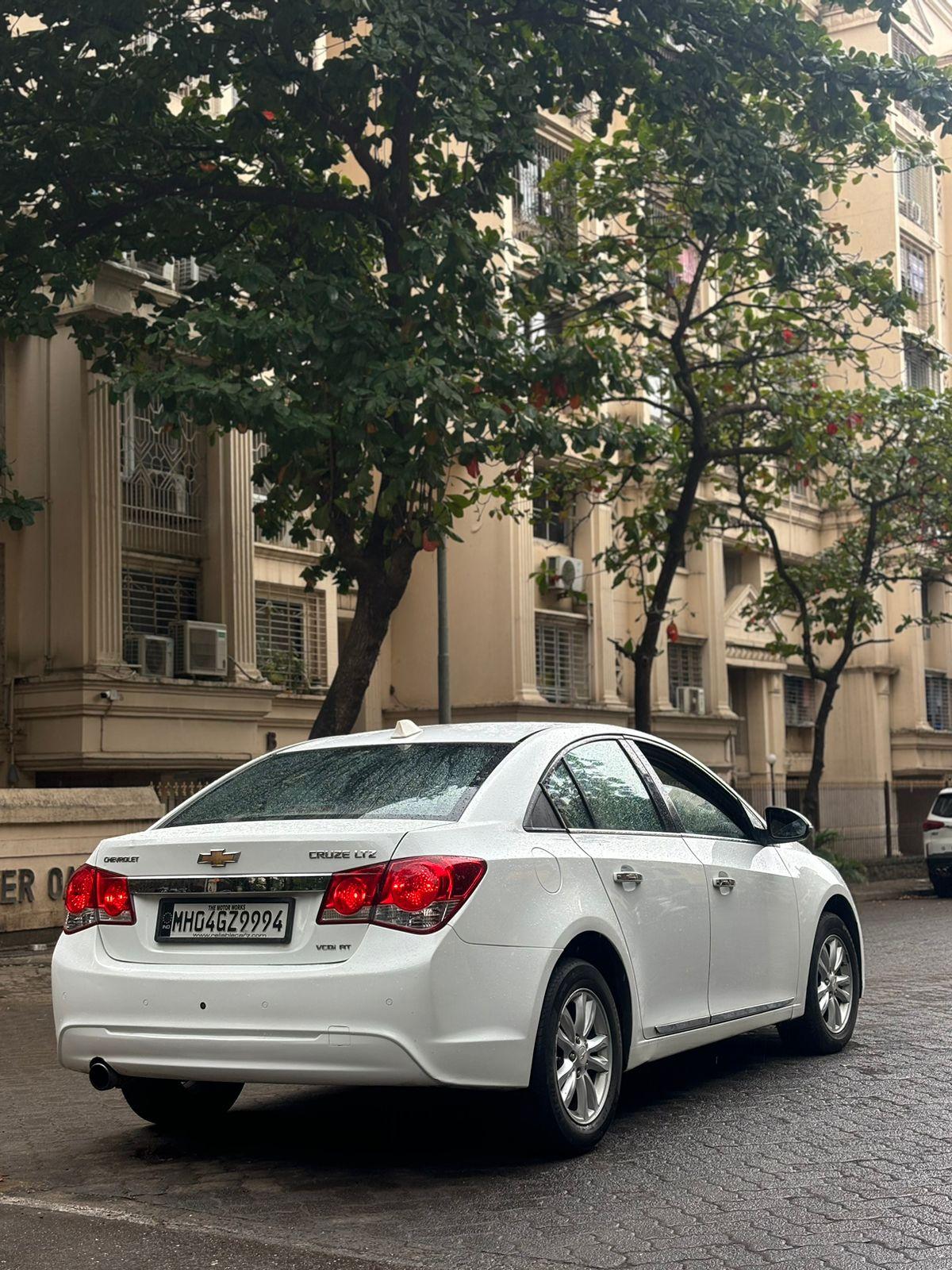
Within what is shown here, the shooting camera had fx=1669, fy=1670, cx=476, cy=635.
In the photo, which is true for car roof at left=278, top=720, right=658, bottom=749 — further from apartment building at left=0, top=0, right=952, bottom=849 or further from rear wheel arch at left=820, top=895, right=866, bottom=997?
Result: apartment building at left=0, top=0, right=952, bottom=849

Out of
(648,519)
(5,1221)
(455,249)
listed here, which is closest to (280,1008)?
(5,1221)

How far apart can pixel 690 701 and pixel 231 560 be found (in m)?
12.6

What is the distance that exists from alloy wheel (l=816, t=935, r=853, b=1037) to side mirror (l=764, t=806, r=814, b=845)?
0.71 m

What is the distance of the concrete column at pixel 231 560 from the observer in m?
22.2

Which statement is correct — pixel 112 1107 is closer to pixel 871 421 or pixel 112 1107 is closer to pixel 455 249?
pixel 455 249

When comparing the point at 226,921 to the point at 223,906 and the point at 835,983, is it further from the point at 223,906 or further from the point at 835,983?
the point at 835,983

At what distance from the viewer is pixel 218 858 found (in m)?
5.77

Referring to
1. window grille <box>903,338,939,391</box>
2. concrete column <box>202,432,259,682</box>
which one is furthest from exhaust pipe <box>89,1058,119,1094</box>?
window grille <box>903,338,939,391</box>

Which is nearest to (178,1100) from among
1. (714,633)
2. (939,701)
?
(714,633)

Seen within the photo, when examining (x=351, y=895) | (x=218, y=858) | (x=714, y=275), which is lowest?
(x=351, y=895)

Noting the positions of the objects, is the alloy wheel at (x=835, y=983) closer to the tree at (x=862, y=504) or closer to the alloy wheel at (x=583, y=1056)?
the alloy wheel at (x=583, y=1056)

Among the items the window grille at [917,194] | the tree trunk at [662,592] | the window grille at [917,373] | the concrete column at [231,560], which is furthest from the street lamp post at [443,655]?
the window grille at [917,194]

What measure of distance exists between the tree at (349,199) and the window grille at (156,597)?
5.49 metres

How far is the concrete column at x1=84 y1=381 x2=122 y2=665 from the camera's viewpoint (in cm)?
2014
